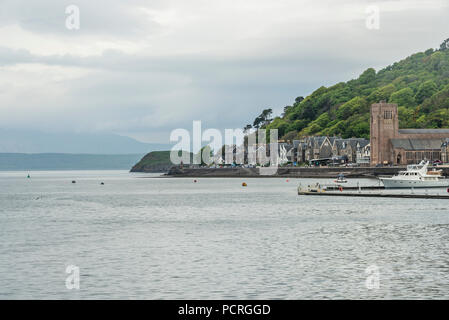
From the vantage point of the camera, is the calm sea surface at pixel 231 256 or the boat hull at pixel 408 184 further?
the boat hull at pixel 408 184

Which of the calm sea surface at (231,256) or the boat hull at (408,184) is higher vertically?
the boat hull at (408,184)

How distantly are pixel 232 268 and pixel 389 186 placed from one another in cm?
9264

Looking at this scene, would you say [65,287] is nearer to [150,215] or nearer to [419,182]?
[150,215]

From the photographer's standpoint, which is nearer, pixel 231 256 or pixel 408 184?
pixel 231 256

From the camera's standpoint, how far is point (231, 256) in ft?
126

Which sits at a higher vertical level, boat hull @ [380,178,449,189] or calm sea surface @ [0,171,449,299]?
boat hull @ [380,178,449,189]

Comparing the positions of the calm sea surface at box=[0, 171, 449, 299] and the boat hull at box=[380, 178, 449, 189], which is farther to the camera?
the boat hull at box=[380, 178, 449, 189]

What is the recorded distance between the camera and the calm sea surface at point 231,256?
2836 centimetres

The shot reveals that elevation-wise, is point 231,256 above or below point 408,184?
below

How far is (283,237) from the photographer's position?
158ft

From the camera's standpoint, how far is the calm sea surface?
28.4 metres
